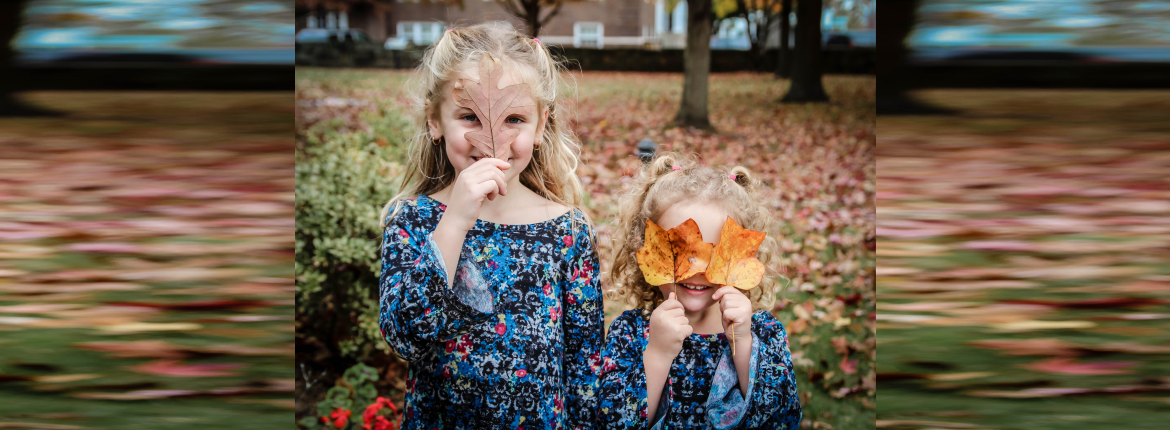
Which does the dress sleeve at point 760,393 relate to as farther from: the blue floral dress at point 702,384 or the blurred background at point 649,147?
the blurred background at point 649,147

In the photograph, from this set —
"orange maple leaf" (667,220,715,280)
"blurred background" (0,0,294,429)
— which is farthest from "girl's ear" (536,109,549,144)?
"blurred background" (0,0,294,429)

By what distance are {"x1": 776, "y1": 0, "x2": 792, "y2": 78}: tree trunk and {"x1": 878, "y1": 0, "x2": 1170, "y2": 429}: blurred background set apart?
10344 millimetres

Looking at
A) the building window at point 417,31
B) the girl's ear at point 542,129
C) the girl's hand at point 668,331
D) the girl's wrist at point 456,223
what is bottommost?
the girl's hand at point 668,331

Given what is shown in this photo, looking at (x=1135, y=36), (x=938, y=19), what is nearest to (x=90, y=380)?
(x=938, y=19)

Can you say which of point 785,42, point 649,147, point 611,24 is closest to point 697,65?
point 649,147

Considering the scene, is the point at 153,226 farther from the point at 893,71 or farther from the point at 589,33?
the point at 589,33

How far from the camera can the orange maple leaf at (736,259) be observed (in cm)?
207

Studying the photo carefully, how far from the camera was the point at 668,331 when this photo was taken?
206cm

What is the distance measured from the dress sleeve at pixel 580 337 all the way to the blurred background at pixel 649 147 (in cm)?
60

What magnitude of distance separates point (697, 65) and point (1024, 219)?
692cm

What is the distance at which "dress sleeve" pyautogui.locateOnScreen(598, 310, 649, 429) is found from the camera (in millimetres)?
2104

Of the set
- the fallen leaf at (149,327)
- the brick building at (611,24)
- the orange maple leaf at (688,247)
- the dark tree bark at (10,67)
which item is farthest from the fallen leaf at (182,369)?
the brick building at (611,24)

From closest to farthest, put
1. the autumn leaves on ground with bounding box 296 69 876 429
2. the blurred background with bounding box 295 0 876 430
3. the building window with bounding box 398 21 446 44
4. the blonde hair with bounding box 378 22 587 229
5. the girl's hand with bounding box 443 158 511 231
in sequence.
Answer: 1. the girl's hand with bounding box 443 158 511 231
2. the blonde hair with bounding box 378 22 587 229
3. the blurred background with bounding box 295 0 876 430
4. the autumn leaves on ground with bounding box 296 69 876 429
5. the building window with bounding box 398 21 446 44

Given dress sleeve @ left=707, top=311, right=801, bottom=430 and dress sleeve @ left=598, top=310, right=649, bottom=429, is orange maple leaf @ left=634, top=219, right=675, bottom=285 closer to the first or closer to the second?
dress sleeve @ left=598, top=310, right=649, bottom=429
